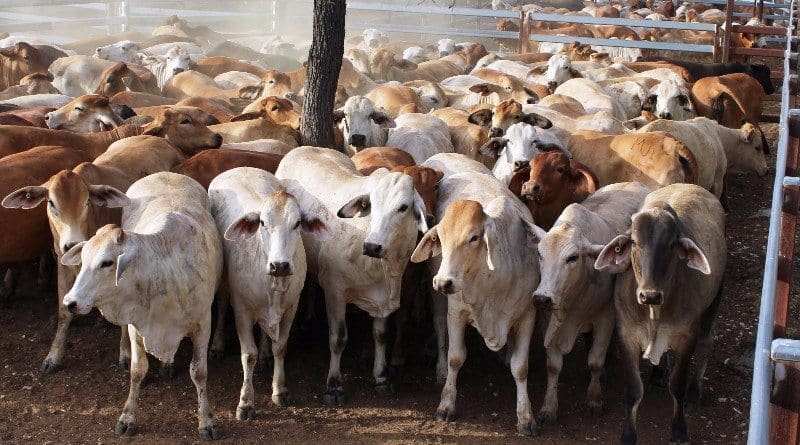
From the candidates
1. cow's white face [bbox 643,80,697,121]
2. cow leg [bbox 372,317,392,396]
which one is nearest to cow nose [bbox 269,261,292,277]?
cow leg [bbox 372,317,392,396]

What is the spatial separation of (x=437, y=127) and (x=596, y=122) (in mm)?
1788

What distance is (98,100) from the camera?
34.5 feet

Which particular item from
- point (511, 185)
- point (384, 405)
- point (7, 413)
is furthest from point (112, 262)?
point (511, 185)

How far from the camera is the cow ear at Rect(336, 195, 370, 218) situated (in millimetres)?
7090

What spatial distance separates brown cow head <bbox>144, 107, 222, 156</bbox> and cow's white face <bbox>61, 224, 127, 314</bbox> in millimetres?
3640

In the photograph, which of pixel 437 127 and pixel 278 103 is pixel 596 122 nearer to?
pixel 437 127

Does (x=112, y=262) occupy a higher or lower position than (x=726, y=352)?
higher

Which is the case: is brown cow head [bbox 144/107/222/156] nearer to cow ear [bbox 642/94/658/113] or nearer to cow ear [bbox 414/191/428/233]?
cow ear [bbox 414/191/428/233]

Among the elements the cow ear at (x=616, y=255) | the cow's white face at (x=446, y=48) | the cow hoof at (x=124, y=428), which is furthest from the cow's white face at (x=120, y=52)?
the cow ear at (x=616, y=255)

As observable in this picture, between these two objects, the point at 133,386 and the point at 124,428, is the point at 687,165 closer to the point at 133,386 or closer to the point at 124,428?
the point at 133,386

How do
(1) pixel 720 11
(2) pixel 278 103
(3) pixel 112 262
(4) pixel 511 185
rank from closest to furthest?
(3) pixel 112 262
(4) pixel 511 185
(2) pixel 278 103
(1) pixel 720 11

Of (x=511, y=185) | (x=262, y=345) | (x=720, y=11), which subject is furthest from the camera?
(x=720, y=11)

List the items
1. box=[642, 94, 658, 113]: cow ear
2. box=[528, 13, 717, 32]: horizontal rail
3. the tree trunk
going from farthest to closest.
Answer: box=[528, 13, 717, 32]: horizontal rail < box=[642, 94, 658, 113]: cow ear < the tree trunk

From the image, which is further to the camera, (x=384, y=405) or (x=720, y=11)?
(x=720, y=11)
